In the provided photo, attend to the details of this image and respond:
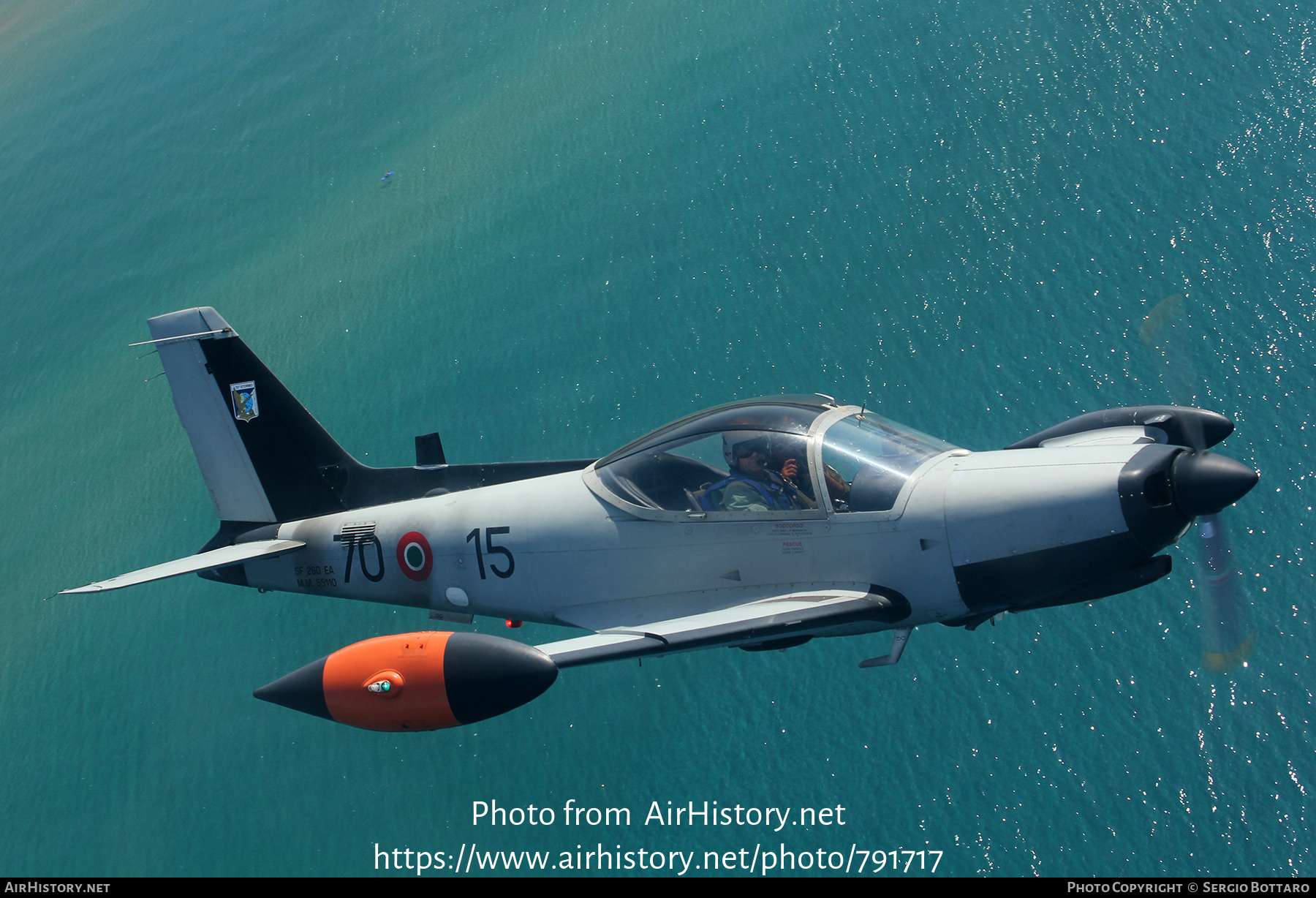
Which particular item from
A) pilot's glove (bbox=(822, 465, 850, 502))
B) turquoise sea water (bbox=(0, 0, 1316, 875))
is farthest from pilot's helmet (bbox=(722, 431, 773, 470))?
turquoise sea water (bbox=(0, 0, 1316, 875))

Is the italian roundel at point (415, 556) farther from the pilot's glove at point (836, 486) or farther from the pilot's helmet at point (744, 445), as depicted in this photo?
the pilot's glove at point (836, 486)

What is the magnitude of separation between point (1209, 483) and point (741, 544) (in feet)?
10.5

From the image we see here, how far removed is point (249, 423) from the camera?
9.48 metres

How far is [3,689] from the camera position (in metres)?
10.7

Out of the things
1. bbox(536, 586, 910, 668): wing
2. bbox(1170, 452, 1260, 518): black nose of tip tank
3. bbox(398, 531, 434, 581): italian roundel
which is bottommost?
bbox(536, 586, 910, 668): wing

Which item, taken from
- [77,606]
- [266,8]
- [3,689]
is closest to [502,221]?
[77,606]

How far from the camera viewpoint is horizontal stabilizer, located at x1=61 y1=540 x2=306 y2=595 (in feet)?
27.2

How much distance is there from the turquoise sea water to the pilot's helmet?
2640 mm

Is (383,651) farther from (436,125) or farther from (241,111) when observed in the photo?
(241,111)

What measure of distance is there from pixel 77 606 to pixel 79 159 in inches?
418

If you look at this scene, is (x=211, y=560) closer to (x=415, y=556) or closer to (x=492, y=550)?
(x=415, y=556)

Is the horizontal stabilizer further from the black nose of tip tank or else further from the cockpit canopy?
the black nose of tip tank

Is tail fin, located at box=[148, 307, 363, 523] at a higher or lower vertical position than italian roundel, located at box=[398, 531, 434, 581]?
higher

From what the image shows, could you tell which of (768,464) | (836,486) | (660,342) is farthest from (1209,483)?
(660,342)
